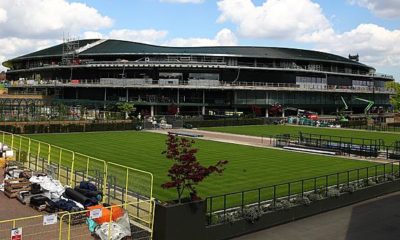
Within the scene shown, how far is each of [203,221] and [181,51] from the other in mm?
91264

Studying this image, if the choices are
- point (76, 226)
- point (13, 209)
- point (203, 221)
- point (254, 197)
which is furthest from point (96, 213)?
point (254, 197)

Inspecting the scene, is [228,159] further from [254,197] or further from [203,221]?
[203,221]

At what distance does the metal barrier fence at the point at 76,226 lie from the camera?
1398 cm

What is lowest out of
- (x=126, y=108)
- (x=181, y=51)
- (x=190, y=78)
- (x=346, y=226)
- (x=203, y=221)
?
(x=346, y=226)

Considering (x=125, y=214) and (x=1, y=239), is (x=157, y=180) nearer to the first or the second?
(x=125, y=214)

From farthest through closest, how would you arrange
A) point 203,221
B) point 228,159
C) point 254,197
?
point 228,159 → point 254,197 → point 203,221

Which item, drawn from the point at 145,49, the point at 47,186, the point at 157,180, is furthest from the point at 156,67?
the point at 47,186

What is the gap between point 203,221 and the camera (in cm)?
1593

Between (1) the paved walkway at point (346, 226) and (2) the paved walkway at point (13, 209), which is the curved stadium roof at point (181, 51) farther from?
(2) the paved walkway at point (13, 209)

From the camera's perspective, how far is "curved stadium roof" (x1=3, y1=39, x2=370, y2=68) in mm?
103588

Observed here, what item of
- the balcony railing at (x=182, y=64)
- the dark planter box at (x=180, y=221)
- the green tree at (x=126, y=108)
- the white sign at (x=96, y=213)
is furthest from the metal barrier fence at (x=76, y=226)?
the balcony railing at (x=182, y=64)

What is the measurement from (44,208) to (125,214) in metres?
4.68

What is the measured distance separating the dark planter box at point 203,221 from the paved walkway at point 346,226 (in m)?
0.31

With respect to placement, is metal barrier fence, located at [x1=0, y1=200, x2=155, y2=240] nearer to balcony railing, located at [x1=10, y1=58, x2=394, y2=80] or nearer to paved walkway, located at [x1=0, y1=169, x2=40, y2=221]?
paved walkway, located at [x1=0, y1=169, x2=40, y2=221]
